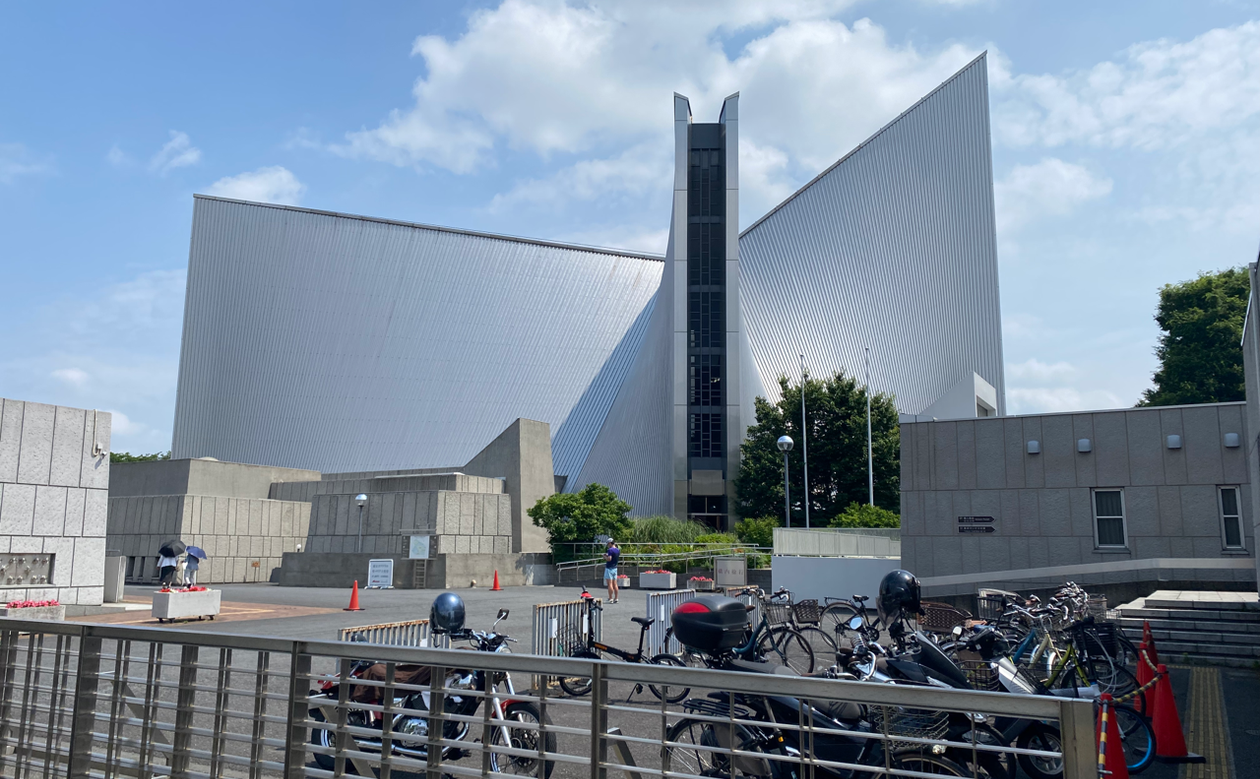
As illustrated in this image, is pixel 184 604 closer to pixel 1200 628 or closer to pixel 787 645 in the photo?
pixel 787 645

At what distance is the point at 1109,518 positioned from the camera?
1518cm

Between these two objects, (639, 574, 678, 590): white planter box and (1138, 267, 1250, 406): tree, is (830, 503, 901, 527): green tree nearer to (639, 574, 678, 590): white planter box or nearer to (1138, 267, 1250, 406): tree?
(639, 574, 678, 590): white planter box

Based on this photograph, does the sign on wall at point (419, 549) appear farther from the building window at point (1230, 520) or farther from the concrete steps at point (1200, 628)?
the building window at point (1230, 520)

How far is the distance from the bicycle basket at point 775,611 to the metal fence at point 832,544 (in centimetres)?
672

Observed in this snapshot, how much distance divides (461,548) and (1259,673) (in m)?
20.2

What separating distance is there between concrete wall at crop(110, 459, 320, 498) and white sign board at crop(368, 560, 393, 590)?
10010mm

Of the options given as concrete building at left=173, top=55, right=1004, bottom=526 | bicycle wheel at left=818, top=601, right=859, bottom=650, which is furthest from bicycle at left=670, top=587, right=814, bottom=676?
concrete building at left=173, top=55, right=1004, bottom=526

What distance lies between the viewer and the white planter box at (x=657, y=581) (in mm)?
21953

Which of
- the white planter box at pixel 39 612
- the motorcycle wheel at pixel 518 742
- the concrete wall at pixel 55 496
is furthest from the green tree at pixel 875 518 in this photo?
the motorcycle wheel at pixel 518 742

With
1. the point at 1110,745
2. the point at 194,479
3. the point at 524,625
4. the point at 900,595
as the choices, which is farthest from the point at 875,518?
the point at 1110,745

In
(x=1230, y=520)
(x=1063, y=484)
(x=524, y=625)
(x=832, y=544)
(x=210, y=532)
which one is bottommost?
(x=524, y=625)

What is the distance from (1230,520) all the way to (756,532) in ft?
49.6

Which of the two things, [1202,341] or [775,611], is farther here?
[1202,341]

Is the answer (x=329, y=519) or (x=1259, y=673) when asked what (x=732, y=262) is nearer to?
(x=329, y=519)
